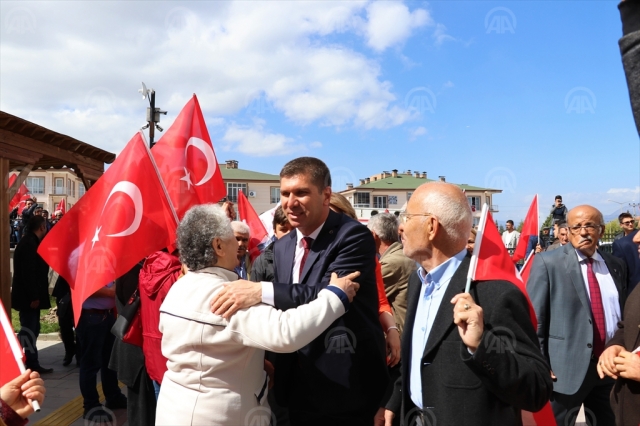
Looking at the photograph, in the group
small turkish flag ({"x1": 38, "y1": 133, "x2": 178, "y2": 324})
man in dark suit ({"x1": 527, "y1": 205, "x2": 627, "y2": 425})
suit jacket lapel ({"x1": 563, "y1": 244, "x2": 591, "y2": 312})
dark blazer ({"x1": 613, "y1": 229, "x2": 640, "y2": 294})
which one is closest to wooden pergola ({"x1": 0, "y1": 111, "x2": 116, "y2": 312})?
small turkish flag ({"x1": 38, "y1": 133, "x2": 178, "y2": 324})

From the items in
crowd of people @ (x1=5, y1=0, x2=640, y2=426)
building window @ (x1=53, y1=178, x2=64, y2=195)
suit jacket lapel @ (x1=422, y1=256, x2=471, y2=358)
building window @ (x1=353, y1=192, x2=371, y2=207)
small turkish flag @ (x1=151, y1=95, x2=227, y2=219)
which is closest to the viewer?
crowd of people @ (x1=5, y1=0, x2=640, y2=426)

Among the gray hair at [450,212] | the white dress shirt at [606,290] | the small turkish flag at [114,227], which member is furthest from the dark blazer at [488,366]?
the white dress shirt at [606,290]

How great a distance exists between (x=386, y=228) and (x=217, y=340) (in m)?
3.27

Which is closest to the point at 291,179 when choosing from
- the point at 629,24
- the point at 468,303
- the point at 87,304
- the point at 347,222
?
the point at 347,222

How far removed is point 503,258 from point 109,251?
2966 millimetres

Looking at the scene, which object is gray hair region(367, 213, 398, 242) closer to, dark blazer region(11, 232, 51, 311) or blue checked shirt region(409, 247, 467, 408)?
blue checked shirt region(409, 247, 467, 408)

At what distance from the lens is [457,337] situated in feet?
6.97

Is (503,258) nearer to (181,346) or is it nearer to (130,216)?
(181,346)

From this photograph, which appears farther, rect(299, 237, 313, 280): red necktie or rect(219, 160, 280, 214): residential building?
rect(219, 160, 280, 214): residential building

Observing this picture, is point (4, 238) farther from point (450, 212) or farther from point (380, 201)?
point (380, 201)

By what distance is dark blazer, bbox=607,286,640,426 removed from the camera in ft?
8.17

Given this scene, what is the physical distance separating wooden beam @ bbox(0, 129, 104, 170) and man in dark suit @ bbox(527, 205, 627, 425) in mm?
7990

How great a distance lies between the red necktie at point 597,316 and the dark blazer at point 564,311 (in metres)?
0.07

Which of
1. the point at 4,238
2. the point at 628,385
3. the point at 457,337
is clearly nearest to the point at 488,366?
the point at 457,337
